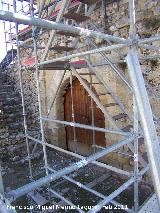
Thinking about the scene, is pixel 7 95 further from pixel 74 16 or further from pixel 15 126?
pixel 74 16

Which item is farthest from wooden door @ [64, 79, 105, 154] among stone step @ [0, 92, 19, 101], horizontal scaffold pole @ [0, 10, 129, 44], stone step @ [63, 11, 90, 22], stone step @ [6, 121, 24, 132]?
horizontal scaffold pole @ [0, 10, 129, 44]

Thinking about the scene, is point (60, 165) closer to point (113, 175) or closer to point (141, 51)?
point (113, 175)

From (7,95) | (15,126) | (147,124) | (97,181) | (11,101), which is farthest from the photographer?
(7,95)

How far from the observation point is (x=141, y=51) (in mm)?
4695

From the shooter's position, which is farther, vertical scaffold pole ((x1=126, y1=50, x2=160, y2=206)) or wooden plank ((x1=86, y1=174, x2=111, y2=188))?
wooden plank ((x1=86, y1=174, x2=111, y2=188))

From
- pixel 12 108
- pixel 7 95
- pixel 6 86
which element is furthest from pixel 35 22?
pixel 6 86

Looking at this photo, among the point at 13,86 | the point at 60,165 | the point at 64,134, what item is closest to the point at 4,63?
the point at 13,86

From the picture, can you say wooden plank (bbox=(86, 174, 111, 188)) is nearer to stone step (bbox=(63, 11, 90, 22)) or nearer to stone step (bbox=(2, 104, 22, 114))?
stone step (bbox=(63, 11, 90, 22))

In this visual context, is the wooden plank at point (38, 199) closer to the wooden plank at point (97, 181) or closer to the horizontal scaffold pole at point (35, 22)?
the wooden plank at point (97, 181)

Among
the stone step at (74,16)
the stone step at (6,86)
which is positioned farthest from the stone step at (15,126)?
the stone step at (74,16)

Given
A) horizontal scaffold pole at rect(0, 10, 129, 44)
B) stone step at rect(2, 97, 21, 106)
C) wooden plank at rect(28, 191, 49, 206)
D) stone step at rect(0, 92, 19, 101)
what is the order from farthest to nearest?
stone step at rect(0, 92, 19, 101) < stone step at rect(2, 97, 21, 106) < wooden plank at rect(28, 191, 49, 206) < horizontal scaffold pole at rect(0, 10, 129, 44)

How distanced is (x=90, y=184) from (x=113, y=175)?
2.30 ft

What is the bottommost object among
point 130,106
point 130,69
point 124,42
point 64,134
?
point 64,134

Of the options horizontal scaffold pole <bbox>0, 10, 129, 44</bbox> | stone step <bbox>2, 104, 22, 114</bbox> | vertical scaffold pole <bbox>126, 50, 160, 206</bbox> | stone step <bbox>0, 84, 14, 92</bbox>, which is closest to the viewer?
horizontal scaffold pole <bbox>0, 10, 129, 44</bbox>
